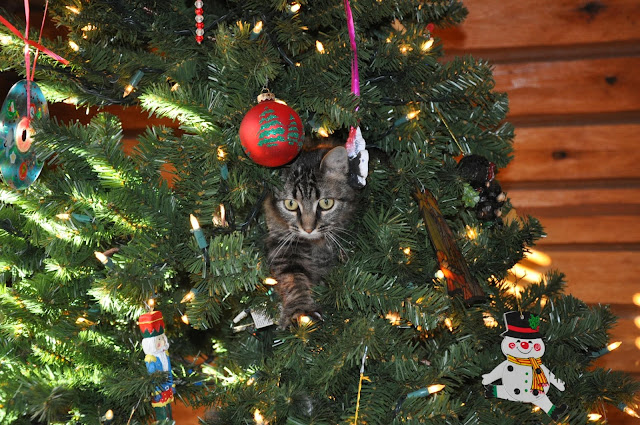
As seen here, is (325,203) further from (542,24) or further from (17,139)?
(542,24)

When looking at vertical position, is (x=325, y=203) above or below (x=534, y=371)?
above

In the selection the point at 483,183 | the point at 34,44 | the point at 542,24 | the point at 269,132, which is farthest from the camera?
the point at 542,24

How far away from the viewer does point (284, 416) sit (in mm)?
815

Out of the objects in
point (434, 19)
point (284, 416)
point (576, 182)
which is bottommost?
point (576, 182)

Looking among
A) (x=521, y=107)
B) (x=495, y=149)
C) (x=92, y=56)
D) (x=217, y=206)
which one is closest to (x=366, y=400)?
(x=217, y=206)

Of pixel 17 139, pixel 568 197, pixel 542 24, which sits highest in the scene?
pixel 17 139

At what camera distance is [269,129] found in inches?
30.5

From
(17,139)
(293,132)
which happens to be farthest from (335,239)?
(17,139)

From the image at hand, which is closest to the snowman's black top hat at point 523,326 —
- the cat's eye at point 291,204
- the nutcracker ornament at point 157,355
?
the cat's eye at point 291,204

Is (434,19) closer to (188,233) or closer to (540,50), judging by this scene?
(188,233)

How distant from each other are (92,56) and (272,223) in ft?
1.44

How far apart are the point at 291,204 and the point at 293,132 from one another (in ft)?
0.84

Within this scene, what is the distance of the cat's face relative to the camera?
103 cm

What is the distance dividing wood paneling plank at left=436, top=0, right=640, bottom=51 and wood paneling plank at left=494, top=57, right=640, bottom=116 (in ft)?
0.25
